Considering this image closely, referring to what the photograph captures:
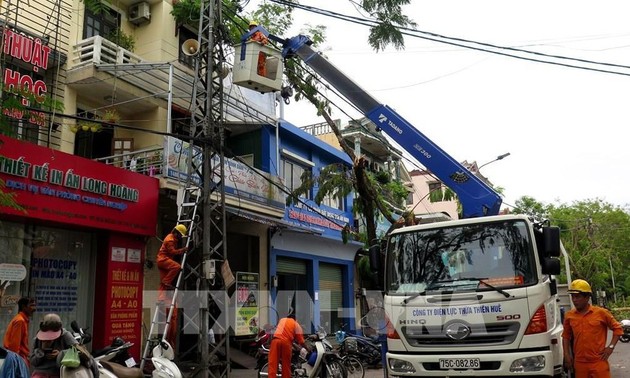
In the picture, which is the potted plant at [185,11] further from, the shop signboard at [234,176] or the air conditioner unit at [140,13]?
the shop signboard at [234,176]

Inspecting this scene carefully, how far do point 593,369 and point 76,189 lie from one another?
958 centimetres

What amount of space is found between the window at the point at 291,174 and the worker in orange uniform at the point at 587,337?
12.9m

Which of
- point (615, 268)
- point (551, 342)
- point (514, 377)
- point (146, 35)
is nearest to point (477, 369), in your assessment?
point (514, 377)

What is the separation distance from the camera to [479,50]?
1011cm

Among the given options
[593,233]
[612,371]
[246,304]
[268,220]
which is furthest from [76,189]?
[593,233]

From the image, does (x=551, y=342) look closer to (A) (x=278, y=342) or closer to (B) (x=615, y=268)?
(A) (x=278, y=342)

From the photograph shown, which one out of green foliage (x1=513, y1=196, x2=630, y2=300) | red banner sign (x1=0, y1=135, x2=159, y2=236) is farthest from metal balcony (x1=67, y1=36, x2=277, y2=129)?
green foliage (x1=513, y1=196, x2=630, y2=300)

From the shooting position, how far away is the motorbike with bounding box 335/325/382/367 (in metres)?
13.8

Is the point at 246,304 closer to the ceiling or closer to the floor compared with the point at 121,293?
closer to the floor

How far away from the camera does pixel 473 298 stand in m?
6.49

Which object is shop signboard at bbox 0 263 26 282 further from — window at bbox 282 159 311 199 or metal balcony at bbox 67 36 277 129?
window at bbox 282 159 311 199

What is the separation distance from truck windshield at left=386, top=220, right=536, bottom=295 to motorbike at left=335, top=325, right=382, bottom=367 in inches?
274

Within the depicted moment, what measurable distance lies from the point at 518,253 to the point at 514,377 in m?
1.45

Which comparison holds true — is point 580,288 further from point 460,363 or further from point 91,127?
point 91,127
